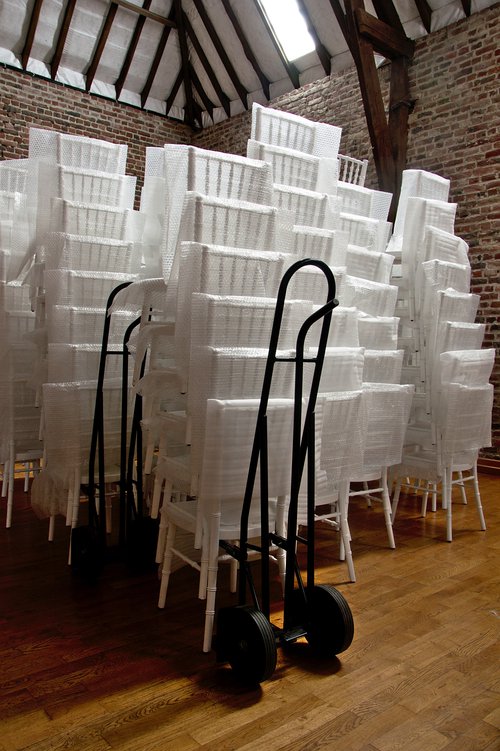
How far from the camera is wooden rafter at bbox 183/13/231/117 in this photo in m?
8.70

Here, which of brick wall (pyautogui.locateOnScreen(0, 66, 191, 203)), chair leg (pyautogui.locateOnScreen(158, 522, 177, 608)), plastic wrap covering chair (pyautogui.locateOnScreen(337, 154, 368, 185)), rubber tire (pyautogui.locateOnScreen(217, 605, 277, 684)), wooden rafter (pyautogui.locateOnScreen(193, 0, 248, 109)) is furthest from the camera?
wooden rafter (pyautogui.locateOnScreen(193, 0, 248, 109))

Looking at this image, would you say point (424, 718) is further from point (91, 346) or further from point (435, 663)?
point (91, 346)

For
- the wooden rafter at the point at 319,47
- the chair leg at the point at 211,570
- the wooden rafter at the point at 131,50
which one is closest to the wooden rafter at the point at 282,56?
the wooden rafter at the point at 319,47

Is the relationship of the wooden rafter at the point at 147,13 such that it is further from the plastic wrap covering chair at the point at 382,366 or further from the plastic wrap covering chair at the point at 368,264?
the plastic wrap covering chair at the point at 382,366

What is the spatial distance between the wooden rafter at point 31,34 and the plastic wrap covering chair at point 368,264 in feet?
20.3

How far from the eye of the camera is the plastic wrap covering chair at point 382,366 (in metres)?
3.48

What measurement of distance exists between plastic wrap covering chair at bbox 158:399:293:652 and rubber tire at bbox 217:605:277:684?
0.53 ft

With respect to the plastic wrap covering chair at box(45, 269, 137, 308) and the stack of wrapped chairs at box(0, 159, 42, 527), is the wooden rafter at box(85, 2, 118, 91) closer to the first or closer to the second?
the stack of wrapped chairs at box(0, 159, 42, 527)

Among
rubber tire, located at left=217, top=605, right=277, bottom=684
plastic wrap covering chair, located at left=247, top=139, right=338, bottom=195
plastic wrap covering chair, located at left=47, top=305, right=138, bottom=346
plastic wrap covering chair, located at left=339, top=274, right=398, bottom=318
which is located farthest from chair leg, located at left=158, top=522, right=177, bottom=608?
plastic wrap covering chair, located at left=247, top=139, right=338, bottom=195

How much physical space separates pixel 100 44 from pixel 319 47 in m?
2.87

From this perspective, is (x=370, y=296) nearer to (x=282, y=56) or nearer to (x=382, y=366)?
(x=382, y=366)

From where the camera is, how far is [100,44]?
8320mm

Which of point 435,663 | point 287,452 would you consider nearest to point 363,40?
point 287,452

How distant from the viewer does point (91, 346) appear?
3.10 m
